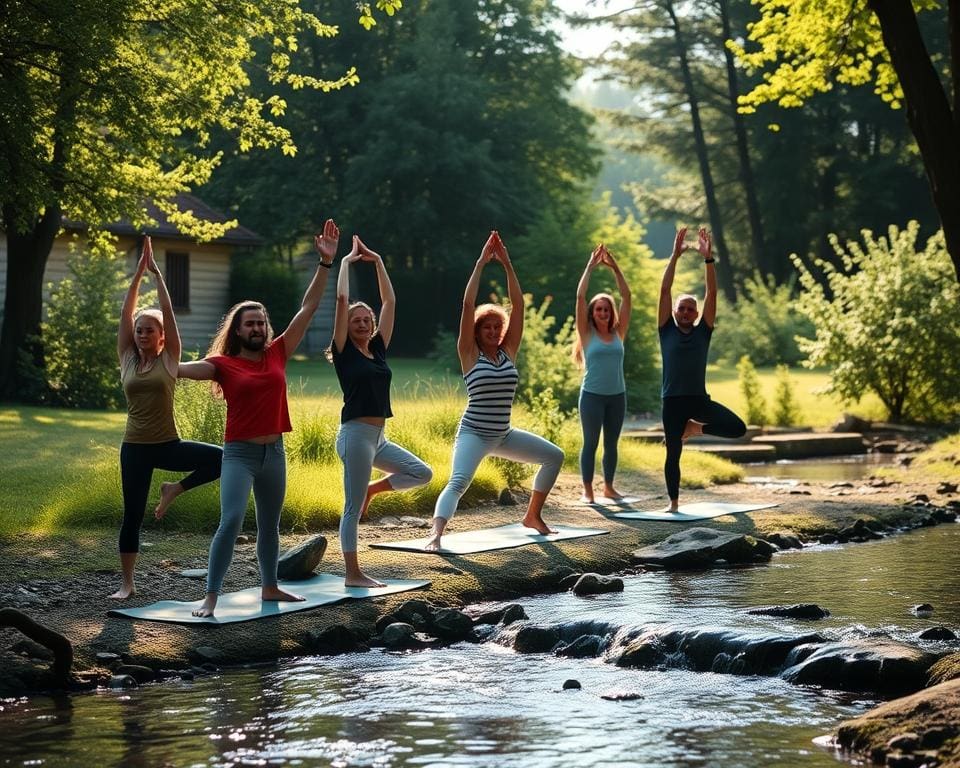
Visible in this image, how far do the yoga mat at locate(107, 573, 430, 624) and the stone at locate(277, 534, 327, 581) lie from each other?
0.07m

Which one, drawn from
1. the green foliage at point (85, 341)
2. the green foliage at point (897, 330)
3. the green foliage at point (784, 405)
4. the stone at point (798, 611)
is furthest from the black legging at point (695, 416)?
the green foliage at point (85, 341)

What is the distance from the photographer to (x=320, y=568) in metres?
11.4

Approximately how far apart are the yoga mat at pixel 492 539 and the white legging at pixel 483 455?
40 centimetres

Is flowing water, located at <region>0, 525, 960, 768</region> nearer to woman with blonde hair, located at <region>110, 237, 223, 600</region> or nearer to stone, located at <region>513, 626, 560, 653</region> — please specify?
stone, located at <region>513, 626, 560, 653</region>

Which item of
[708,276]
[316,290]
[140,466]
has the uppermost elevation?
[708,276]

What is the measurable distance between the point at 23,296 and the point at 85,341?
1.36m

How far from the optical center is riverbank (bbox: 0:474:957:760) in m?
9.12

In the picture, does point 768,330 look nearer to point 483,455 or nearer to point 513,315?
point 483,455

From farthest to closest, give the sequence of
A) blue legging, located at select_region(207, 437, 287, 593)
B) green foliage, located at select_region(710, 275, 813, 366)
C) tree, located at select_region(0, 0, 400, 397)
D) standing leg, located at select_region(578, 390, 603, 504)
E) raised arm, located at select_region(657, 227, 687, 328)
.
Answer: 1. green foliage, located at select_region(710, 275, 813, 366)
2. tree, located at select_region(0, 0, 400, 397)
3. standing leg, located at select_region(578, 390, 603, 504)
4. raised arm, located at select_region(657, 227, 687, 328)
5. blue legging, located at select_region(207, 437, 287, 593)

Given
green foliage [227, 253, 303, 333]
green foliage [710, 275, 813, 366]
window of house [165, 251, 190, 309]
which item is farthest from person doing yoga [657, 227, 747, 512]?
green foliage [710, 275, 813, 366]

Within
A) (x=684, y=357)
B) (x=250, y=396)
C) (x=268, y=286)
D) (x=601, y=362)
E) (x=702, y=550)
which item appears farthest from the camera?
(x=268, y=286)

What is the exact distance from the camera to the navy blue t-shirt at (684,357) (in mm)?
13695

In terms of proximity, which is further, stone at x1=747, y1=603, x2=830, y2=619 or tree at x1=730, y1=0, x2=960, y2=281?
tree at x1=730, y1=0, x2=960, y2=281

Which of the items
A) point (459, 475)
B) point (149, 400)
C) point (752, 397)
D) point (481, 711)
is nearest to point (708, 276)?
point (459, 475)
